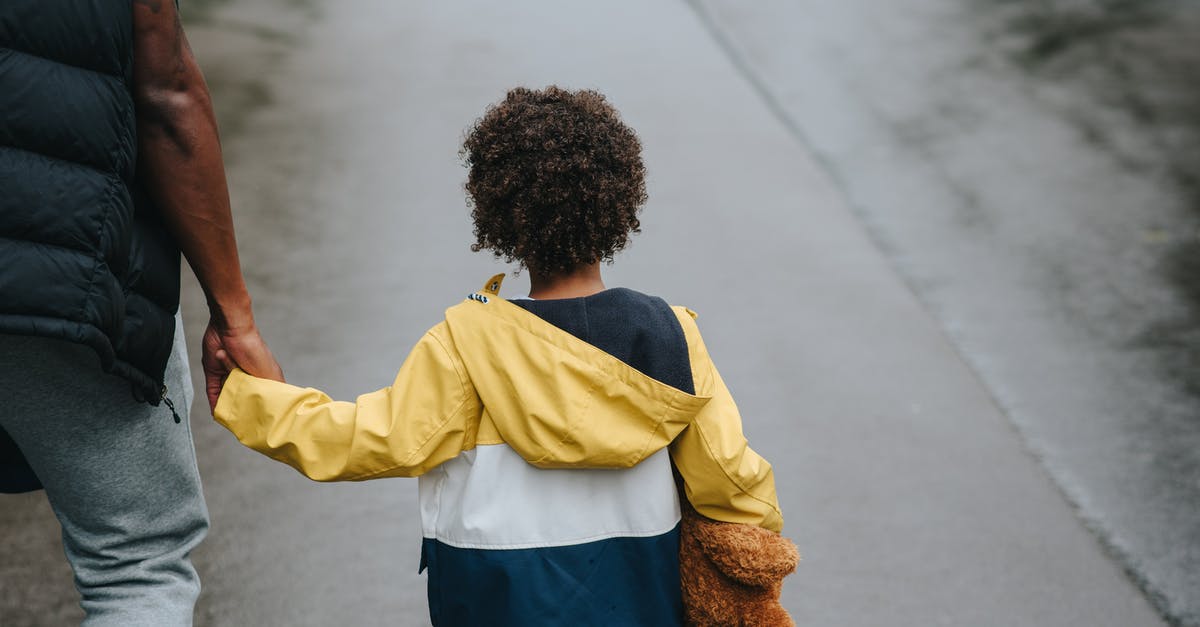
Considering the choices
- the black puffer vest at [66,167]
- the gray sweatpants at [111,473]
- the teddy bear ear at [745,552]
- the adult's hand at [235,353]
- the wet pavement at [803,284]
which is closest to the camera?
the black puffer vest at [66,167]

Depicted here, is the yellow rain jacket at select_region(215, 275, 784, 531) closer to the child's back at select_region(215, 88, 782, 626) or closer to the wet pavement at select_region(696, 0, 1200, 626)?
the child's back at select_region(215, 88, 782, 626)

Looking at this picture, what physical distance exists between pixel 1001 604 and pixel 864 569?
0.37 meters

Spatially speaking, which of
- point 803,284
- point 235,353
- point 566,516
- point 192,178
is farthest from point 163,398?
point 803,284

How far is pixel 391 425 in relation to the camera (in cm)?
188

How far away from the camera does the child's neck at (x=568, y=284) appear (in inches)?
79.2

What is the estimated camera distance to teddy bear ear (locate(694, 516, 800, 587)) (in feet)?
6.52

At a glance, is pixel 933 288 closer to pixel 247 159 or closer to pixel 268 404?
pixel 247 159

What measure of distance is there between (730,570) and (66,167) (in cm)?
123

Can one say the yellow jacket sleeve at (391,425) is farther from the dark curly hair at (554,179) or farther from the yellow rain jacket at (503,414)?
the dark curly hair at (554,179)

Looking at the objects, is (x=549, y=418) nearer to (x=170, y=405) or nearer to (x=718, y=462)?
(x=718, y=462)

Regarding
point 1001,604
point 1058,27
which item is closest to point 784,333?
point 1001,604

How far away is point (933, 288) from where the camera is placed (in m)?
4.88

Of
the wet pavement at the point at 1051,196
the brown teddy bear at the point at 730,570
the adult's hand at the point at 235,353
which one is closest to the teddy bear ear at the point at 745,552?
the brown teddy bear at the point at 730,570

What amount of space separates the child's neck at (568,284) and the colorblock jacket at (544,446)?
69mm
